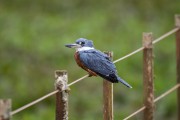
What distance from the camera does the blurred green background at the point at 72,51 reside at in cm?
912

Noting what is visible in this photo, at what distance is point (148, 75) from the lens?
5621mm

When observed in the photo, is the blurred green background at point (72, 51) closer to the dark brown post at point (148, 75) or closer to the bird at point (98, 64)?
the dark brown post at point (148, 75)

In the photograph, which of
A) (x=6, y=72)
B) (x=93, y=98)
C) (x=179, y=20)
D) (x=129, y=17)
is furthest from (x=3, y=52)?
(x=179, y=20)

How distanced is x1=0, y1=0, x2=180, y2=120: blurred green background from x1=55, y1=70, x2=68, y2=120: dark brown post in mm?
4144

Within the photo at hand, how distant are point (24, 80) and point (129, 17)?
2013mm

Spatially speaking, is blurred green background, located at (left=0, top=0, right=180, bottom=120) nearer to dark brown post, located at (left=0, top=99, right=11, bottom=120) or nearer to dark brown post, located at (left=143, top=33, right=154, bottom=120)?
dark brown post, located at (left=143, top=33, right=154, bottom=120)

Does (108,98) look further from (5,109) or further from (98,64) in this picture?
(5,109)

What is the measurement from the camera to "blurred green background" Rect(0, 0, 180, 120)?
912 cm

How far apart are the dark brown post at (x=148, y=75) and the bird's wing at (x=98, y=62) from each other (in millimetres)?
699

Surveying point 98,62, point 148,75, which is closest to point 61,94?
point 98,62

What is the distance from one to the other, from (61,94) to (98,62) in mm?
596

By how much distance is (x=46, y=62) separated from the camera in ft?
31.7

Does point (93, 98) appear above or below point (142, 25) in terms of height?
below

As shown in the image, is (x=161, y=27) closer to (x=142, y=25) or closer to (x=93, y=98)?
(x=142, y=25)
